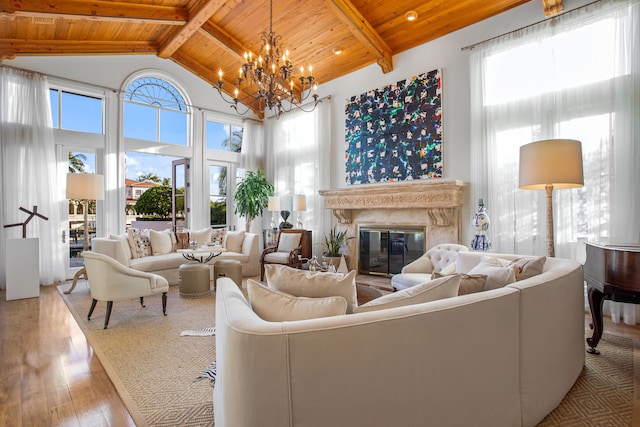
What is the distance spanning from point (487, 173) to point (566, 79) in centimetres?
132

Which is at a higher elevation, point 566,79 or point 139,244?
A: point 566,79

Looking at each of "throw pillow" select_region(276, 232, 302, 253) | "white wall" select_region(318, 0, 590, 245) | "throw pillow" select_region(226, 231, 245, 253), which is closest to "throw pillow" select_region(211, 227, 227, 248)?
"throw pillow" select_region(226, 231, 245, 253)

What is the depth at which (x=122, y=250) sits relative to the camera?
491 cm

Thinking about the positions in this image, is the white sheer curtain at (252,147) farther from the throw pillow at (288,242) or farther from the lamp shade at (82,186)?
the lamp shade at (82,186)

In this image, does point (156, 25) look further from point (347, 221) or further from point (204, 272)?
point (347, 221)

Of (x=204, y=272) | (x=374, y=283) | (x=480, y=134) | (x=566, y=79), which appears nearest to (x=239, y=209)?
(x=204, y=272)

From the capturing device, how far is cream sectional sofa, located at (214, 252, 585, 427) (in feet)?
3.57

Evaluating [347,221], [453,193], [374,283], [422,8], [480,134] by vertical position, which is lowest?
[374,283]

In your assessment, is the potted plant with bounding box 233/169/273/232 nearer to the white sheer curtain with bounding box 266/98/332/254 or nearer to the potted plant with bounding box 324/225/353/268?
the white sheer curtain with bounding box 266/98/332/254

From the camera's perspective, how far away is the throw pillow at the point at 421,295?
1.45 m

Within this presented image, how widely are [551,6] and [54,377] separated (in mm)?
5918

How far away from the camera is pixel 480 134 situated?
4.58 meters

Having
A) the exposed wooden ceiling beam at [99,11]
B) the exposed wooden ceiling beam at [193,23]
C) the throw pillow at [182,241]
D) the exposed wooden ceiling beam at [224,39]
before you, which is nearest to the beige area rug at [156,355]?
the throw pillow at [182,241]

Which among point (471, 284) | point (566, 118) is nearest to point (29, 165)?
point (471, 284)
